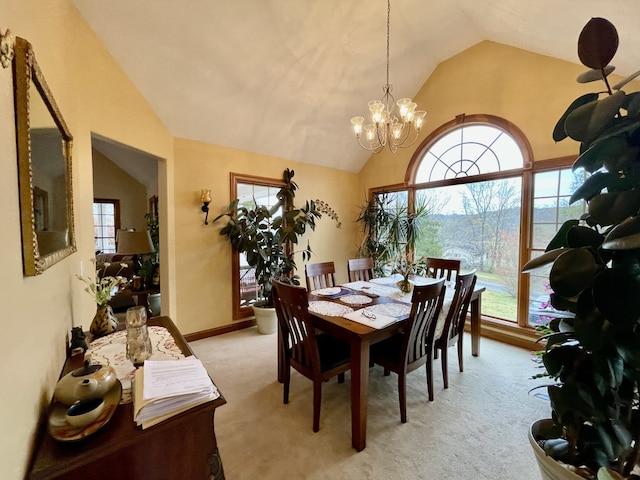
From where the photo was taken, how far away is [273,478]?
5.03 ft

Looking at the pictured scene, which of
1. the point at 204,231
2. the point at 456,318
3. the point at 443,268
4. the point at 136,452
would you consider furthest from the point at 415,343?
the point at 204,231

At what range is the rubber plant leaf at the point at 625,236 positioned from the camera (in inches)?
28.7

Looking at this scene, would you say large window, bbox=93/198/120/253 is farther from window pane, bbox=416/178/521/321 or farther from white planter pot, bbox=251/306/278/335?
window pane, bbox=416/178/521/321

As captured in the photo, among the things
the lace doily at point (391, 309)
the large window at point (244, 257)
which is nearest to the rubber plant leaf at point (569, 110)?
the lace doily at point (391, 309)

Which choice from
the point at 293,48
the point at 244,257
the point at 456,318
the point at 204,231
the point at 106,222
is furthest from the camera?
the point at 106,222

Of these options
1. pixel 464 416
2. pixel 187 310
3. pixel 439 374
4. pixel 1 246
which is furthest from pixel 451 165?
pixel 1 246

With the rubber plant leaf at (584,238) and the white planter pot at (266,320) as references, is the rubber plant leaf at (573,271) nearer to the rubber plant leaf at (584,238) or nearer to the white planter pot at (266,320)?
the rubber plant leaf at (584,238)

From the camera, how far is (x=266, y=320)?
11.7 ft

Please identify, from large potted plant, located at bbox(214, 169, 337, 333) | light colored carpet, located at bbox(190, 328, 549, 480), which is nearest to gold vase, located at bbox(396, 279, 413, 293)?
light colored carpet, located at bbox(190, 328, 549, 480)

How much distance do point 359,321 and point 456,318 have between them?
1.15 metres

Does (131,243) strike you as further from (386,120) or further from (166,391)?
(386,120)

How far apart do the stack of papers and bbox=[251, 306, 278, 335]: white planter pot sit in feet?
8.18

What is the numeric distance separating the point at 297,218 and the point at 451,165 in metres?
2.36

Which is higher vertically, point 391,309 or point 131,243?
point 131,243
